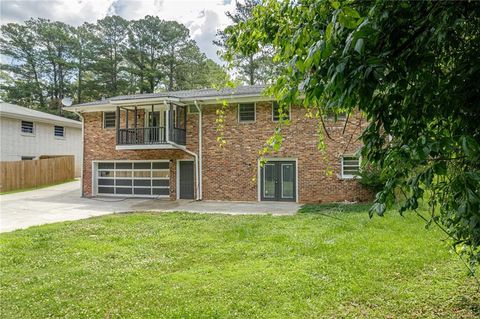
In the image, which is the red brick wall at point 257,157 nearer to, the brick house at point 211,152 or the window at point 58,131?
the brick house at point 211,152

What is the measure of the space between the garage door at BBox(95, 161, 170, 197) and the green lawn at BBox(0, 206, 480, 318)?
8.06 meters

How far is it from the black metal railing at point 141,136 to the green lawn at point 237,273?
7257 millimetres

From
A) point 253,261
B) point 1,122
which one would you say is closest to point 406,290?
point 253,261

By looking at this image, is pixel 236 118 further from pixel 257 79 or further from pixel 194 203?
pixel 257 79

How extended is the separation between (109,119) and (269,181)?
8577mm

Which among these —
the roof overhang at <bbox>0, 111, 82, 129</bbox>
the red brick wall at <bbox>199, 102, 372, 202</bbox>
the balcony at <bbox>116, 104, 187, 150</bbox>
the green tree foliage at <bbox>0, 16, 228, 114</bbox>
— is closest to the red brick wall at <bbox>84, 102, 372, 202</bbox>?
the red brick wall at <bbox>199, 102, 372, 202</bbox>

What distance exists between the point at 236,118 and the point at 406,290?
1141 cm

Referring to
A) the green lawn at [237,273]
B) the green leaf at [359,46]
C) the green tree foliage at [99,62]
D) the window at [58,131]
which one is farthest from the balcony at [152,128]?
the green tree foliage at [99,62]

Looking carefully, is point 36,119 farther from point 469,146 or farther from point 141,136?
point 469,146

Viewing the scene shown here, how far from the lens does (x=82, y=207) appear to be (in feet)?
43.9

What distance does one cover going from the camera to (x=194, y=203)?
47.3ft

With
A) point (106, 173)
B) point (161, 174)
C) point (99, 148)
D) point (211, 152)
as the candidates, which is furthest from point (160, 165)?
point (99, 148)

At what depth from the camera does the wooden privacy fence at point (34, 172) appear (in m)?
19.2

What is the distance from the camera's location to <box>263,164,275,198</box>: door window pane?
14.6m
